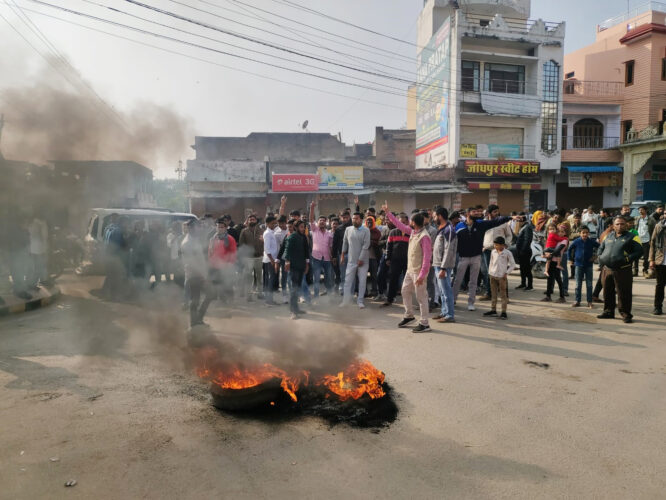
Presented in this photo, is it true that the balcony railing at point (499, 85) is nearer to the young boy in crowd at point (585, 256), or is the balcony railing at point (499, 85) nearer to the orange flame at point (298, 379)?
the young boy in crowd at point (585, 256)

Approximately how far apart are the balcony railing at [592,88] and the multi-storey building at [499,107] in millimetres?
2965

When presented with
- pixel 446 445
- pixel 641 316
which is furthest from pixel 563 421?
A: pixel 641 316

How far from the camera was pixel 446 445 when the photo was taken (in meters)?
3.25

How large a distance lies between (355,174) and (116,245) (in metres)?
18.0

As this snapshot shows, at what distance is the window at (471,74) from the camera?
2717cm

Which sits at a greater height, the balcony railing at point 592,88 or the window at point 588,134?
the balcony railing at point 592,88

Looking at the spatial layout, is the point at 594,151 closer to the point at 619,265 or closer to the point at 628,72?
the point at 628,72

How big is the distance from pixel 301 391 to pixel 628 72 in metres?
34.5

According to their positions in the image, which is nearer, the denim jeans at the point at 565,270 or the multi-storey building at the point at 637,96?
the denim jeans at the point at 565,270

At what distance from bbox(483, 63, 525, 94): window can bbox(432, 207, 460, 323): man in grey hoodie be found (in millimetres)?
23780

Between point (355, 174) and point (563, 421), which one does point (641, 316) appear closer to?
point (563, 421)

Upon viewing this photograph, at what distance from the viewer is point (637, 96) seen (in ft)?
92.8

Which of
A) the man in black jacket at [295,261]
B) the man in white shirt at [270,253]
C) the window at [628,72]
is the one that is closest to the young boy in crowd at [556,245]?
the man in black jacket at [295,261]

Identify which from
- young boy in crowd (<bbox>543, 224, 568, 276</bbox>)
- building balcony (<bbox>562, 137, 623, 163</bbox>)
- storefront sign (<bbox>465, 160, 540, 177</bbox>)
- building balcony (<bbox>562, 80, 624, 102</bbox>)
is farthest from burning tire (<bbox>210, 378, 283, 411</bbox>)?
building balcony (<bbox>562, 80, 624, 102</bbox>)
